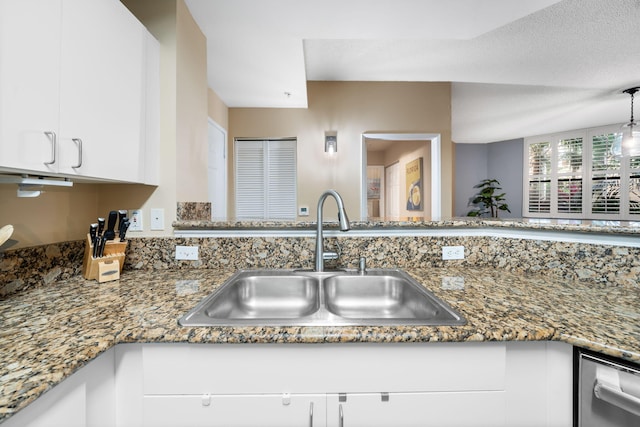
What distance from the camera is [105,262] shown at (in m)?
1.15

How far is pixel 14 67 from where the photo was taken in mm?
725

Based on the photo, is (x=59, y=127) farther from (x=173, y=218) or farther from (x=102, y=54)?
(x=173, y=218)

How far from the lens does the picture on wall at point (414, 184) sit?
405 cm

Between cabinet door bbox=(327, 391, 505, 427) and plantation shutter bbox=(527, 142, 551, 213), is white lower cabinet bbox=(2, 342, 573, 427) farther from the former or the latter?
plantation shutter bbox=(527, 142, 551, 213)

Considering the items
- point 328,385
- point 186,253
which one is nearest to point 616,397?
point 328,385

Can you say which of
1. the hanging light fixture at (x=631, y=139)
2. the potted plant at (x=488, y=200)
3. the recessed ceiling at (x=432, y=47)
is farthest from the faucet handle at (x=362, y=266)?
the potted plant at (x=488, y=200)

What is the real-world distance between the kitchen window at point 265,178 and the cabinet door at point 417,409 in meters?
2.92

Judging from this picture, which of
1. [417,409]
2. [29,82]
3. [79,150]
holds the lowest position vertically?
[417,409]

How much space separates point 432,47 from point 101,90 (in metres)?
2.55

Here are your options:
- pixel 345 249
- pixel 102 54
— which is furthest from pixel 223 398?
pixel 102 54

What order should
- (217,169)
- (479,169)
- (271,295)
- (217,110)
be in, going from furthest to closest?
(479,169) < (217,169) < (217,110) < (271,295)

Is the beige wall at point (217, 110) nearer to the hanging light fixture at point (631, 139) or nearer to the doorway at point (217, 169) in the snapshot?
the doorway at point (217, 169)

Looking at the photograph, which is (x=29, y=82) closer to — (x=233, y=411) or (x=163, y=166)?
(x=163, y=166)

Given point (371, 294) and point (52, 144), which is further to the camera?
point (371, 294)
